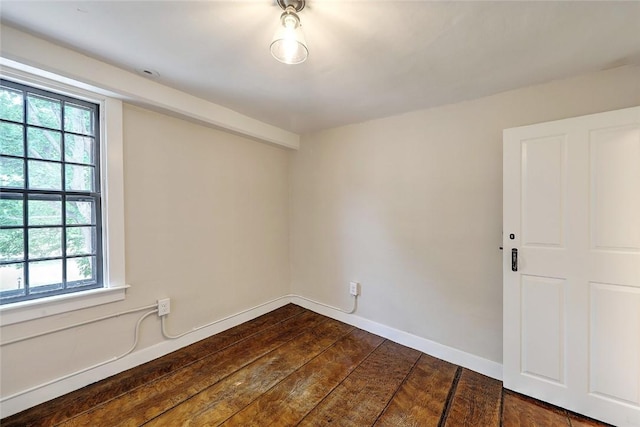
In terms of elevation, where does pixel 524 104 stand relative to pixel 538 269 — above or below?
above

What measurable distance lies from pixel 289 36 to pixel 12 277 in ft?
7.35

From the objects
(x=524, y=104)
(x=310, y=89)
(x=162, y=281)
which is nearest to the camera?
(x=524, y=104)

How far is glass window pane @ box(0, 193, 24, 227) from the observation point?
1604mm

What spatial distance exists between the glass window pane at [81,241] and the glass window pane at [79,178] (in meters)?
0.30

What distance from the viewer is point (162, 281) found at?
2.29m

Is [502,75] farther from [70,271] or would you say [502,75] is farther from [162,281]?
[70,271]

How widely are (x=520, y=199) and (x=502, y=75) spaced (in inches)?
34.7

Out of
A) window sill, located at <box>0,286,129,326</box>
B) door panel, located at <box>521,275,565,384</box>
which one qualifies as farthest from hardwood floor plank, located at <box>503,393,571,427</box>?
window sill, located at <box>0,286,129,326</box>

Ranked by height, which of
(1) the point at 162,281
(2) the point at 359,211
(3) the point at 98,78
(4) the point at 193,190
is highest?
(3) the point at 98,78

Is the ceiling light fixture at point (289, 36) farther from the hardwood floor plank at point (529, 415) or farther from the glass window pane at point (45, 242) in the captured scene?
the hardwood floor plank at point (529, 415)

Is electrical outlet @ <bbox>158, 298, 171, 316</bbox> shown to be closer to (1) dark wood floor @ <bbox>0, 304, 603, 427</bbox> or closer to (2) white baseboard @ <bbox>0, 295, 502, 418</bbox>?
(2) white baseboard @ <bbox>0, 295, 502, 418</bbox>

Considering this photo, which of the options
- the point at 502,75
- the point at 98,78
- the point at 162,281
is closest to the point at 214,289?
the point at 162,281

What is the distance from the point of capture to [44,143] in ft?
5.83

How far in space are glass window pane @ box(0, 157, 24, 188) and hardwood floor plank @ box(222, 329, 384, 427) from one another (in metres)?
2.01
